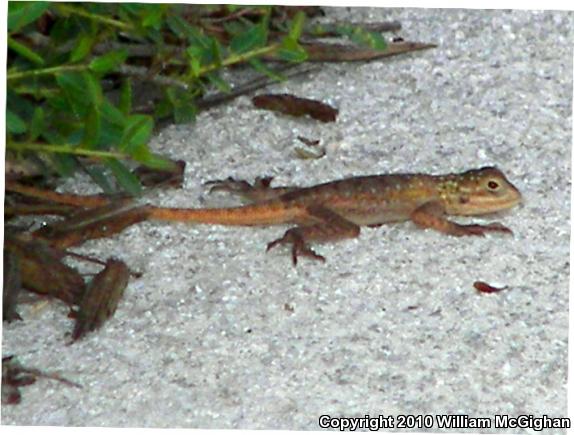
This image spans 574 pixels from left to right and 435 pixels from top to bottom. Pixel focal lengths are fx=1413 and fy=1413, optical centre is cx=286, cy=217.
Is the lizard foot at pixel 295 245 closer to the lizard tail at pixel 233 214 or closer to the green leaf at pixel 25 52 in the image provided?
the lizard tail at pixel 233 214

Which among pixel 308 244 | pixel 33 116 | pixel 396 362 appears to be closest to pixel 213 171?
pixel 308 244

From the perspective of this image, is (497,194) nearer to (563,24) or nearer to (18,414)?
(563,24)

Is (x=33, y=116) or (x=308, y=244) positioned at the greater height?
(x=33, y=116)

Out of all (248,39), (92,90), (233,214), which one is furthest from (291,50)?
(92,90)

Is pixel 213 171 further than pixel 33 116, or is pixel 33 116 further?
pixel 213 171

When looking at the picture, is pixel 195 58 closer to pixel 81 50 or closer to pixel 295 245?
pixel 81 50

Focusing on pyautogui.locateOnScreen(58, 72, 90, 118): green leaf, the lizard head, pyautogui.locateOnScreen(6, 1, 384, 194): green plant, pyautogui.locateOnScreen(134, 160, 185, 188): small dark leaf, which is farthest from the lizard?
pyautogui.locateOnScreen(58, 72, 90, 118): green leaf

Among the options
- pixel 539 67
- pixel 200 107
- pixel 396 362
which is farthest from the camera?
pixel 539 67
